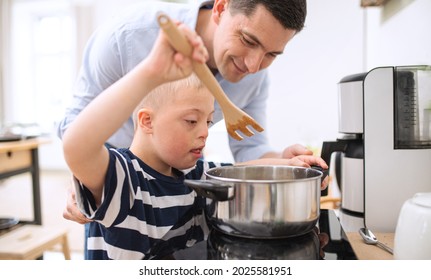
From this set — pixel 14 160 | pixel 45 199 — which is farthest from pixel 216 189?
pixel 45 199

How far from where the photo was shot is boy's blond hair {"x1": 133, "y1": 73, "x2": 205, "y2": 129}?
42 cm

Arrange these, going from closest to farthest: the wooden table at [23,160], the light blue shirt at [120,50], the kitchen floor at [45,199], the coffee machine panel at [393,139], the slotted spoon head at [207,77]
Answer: the slotted spoon head at [207,77] < the coffee machine panel at [393,139] < the light blue shirt at [120,50] < the wooden table at [23,160] < the kitchen floor at [45,199]

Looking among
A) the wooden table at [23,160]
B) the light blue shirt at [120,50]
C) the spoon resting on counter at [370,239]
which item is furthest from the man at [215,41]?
the wooden table at [23,160]

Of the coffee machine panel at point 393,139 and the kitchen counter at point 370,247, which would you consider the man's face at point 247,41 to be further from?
the kitchen counter at point 370,247

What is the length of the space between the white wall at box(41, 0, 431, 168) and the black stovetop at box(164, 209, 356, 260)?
0.82 ft

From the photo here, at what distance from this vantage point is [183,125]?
430 mm

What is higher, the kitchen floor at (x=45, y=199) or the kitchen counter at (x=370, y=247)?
the kitchen counter at (x=370, y=247)

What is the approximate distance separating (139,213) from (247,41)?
0.28 m

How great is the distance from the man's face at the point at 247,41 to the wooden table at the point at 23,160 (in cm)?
97

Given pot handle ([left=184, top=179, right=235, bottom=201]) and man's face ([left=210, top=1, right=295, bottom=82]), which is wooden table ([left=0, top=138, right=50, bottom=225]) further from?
pot handle ([left=184, top=179, right=235, bottom=201])

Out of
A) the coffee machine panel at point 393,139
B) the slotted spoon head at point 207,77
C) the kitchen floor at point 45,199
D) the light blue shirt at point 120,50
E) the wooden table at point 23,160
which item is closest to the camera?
the slotted spoon head at point 207,77

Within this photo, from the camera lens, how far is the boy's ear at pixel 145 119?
443mm

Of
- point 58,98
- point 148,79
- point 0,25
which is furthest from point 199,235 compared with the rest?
Result: point 58,98
